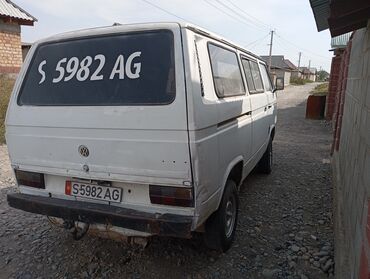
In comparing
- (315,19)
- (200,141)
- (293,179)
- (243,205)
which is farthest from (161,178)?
(293,179)

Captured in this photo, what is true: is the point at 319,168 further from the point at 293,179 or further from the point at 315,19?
the point at 315,19

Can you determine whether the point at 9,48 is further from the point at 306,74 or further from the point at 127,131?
the point at 306,74

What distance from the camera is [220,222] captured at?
9.58ft

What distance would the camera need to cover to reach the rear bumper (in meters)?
2.29

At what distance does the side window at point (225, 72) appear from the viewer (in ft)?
9.23

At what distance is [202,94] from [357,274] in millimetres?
1550

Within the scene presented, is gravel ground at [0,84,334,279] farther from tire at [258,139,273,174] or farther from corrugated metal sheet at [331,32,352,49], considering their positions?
corrugated metal sheet at [331,32,352,49]

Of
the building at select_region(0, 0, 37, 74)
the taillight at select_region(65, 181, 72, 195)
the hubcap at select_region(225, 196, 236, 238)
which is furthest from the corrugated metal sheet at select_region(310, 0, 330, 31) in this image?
the building at select_region(0, 0, 37, 74)

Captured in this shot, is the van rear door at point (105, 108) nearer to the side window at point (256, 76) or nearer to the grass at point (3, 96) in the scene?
the side window at point (256, 76)

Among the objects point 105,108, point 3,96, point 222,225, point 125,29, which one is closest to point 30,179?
point 105,108

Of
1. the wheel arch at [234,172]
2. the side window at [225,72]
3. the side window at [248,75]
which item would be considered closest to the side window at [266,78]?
the side window at [248,75]

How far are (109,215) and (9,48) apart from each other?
946 centimetres

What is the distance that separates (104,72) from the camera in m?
2.55

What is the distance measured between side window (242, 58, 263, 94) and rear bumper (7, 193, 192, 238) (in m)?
2.26
